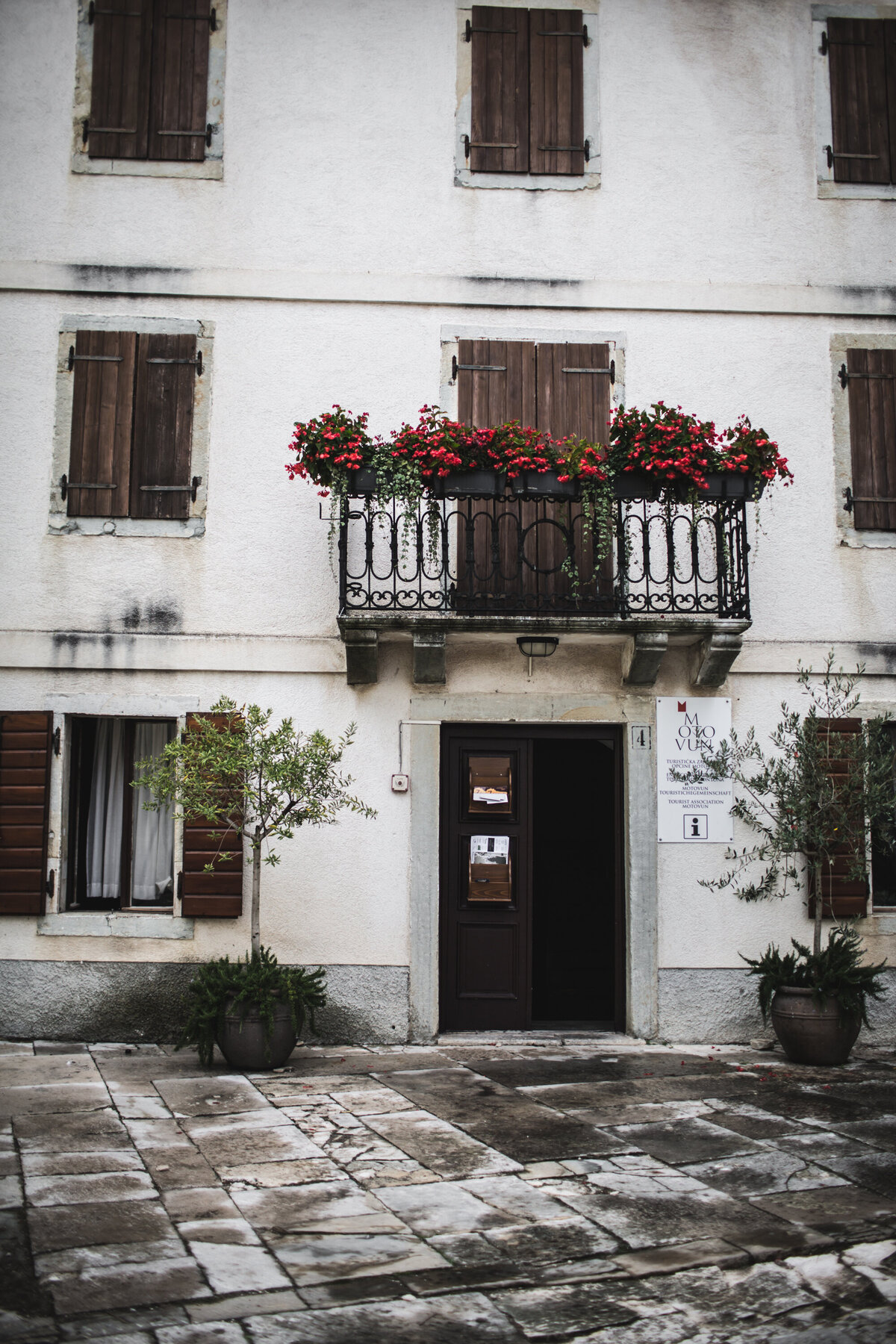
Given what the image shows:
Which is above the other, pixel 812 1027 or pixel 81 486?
pixel 81 486

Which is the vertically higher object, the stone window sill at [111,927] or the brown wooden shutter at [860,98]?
the brown wooden shutter at [860,98]

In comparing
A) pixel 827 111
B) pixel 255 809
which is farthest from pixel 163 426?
pixel 827 111

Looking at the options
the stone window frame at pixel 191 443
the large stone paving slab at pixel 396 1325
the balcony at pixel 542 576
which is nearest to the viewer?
the large stone paving slab at pixel 396 1325

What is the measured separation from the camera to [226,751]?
6957mm

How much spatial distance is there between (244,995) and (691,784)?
3394 mm

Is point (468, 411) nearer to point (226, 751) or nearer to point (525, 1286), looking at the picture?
point (226, 751)

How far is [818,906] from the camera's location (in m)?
7.40

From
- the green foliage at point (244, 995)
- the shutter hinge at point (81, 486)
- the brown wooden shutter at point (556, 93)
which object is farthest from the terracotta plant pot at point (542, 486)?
the green foliage at point (244, 995)

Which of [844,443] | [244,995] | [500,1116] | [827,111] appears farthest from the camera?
[827,111]

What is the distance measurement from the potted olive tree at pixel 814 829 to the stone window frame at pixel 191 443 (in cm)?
397

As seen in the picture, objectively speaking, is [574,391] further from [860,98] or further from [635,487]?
[860,98]

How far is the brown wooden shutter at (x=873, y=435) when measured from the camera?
8.34 metres

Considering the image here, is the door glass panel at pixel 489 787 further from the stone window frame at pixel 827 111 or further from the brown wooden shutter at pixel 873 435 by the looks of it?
the stone window frame at pixel 827 111

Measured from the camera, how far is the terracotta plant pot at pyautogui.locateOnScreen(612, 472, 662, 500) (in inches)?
300
